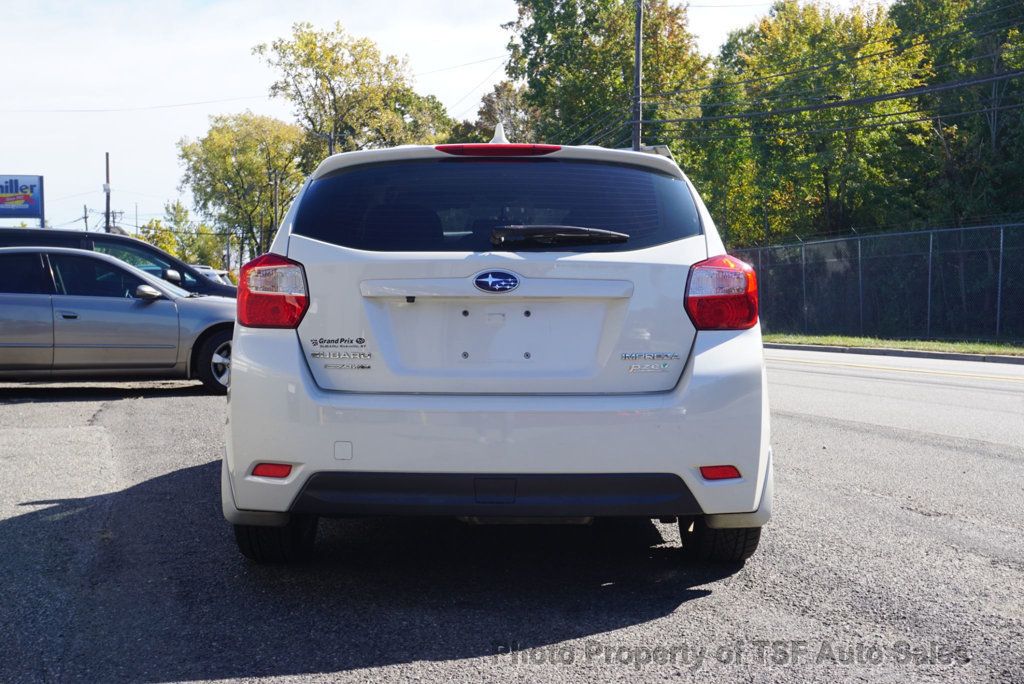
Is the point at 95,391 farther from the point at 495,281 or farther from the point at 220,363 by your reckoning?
the point at 495,281

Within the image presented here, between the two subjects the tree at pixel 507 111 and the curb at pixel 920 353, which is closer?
the curb at pixel 920 353

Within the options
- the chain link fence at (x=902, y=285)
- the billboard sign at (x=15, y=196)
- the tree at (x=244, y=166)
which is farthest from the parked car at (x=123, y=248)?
the billboard sign at (x=15, y=196)

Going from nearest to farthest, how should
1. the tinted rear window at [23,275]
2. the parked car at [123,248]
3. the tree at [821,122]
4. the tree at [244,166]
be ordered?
the tinted rear window at [23,275] → the parked car at [123,248] → the tree at [821,122] → the tree at [244,166]

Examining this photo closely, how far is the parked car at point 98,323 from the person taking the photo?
424 inches

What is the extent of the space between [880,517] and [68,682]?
12.8ft

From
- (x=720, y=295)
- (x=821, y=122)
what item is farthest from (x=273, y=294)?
(x=821, y=122)

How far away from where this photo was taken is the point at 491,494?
3.71 m

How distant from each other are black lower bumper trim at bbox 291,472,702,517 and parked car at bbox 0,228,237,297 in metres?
10.2

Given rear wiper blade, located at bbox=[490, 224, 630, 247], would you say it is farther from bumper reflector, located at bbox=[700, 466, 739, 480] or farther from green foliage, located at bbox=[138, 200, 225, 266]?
green foliage, located at bbox=[138, 200, 225, 266]

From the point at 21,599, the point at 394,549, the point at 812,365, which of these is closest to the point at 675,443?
the point at 394,549

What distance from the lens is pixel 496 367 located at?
12.4 feet

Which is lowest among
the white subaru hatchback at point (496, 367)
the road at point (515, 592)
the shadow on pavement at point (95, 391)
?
the road at point (515, 592)

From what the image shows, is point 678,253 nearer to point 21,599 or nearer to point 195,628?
point 195,628

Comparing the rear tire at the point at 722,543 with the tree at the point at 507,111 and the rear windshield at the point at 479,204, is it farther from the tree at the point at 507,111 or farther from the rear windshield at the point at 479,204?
the tree at the point at 507,111
